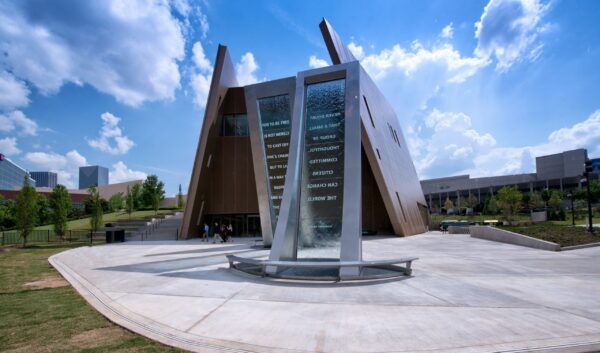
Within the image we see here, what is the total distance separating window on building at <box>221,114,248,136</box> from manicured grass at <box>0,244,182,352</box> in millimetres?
23640

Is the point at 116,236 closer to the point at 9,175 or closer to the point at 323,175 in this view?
the point at 323,175

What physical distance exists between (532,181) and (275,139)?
106 m

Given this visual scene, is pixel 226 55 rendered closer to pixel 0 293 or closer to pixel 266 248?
pixel 266 248

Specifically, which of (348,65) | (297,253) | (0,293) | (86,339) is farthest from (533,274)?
(0,293)

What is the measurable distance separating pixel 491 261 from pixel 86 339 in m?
13.4

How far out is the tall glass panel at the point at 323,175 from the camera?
11.9 metres

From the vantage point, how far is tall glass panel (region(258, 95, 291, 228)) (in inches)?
746

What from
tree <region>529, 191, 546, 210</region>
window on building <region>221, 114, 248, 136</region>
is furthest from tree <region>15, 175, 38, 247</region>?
tree <region>529, 191, 546, 210</region>

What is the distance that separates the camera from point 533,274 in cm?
1073

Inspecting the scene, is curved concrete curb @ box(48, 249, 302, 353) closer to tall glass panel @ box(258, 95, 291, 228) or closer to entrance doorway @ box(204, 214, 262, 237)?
tall glass panel @ box(258, 95, 291, 228)

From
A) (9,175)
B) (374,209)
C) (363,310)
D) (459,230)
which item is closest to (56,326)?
(363,310)

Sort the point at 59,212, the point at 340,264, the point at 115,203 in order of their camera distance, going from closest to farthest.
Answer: the point at 340,264
the point at 59,212
the point at 115,203

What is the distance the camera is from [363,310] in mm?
6664

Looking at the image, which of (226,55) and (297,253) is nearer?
(297,253)
